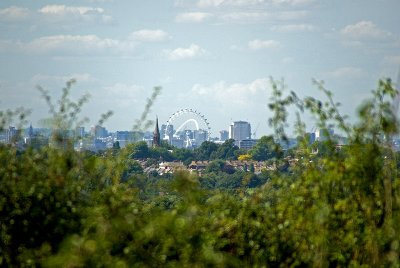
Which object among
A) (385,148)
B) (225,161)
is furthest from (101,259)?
(225,161)

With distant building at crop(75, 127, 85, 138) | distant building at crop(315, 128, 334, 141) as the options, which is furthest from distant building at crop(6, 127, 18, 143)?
distant building at crop(315, 128, 334, 141)

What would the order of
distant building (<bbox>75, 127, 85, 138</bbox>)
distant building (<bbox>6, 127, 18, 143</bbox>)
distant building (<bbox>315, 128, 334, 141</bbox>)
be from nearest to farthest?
distant building (<bbox>315, 128, 334, 141</bbox>) → distant building (<bbox>6, 127, 18, 143</bbox>) → distant building (<bbox>75, 127, 85, 138</bbox>)

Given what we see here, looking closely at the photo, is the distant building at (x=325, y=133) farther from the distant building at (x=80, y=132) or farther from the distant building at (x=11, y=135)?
the distant building at (x=11, y=135)

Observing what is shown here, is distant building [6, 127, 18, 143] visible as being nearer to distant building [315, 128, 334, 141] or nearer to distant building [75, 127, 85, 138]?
distant building [75, 127, 85, 138]

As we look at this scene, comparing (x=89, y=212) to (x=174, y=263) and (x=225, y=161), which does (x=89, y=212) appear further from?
(x=225, y=161)

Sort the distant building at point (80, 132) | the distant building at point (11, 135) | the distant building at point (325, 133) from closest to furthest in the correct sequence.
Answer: the distant building at point (325, 133)
the distant building at point (11, 135)
the distant building at point (80, 132)

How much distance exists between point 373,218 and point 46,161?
230cm

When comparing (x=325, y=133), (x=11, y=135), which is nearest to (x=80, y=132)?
(x=11, y=135)

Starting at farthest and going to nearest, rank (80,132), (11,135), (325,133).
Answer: (80,132), (11,135), (325,133)

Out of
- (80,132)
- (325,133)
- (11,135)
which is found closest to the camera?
(325,133)

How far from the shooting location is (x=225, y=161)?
137625 millimetres

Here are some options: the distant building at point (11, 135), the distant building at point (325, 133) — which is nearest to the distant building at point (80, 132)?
the distant building at point (11, 135)

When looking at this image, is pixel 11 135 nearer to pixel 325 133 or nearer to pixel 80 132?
pixel 80 132

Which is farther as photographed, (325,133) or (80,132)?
(80,132)
